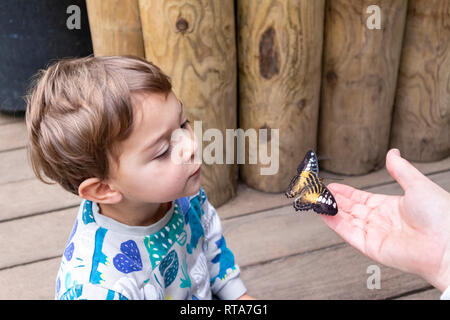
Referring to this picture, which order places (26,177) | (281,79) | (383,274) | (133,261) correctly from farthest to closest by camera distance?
1. (26,177)
2. (281,79)
3. (383,274)
4. (133,261)

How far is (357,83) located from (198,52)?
723mm

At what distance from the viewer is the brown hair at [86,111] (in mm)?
1104

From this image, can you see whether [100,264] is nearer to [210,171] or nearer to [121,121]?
[121,121]

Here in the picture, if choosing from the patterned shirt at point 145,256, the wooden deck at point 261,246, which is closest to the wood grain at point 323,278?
the wooden deck at point 261,246

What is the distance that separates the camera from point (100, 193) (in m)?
1.22

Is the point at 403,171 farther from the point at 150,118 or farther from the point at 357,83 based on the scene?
the point at 357,83

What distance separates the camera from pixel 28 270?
1.95m

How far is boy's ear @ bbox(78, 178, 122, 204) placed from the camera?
3.94ft

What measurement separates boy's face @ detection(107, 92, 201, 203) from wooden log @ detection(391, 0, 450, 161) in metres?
1.45

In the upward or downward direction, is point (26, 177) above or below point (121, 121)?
below
